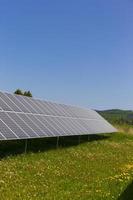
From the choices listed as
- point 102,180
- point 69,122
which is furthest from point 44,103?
point 102,180

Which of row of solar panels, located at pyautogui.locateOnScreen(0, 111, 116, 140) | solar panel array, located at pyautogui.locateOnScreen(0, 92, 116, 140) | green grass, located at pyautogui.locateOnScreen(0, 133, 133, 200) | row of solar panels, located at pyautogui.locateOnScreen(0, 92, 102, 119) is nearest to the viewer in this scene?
green grass, located at pyautogui.locateOnScreen(0, 133, 133, 200)

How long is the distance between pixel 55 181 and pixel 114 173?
13.9ft

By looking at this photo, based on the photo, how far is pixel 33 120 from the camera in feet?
87.7

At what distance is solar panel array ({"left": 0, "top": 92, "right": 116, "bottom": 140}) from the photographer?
73.3ft

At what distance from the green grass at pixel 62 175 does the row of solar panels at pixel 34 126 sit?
1032 mm

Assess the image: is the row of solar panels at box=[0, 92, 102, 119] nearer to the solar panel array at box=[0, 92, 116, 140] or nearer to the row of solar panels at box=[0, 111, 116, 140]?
the solar panel array at box=[0, 92, 116, 140]

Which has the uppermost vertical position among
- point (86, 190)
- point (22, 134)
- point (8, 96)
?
point (8, 96)

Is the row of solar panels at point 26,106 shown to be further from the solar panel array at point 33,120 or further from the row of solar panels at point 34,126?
the row of solar panels at point 34,126

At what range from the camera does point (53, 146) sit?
29.2 m

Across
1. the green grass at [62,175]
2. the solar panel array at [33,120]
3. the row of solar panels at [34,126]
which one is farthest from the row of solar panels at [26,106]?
the green grass at [62,175]

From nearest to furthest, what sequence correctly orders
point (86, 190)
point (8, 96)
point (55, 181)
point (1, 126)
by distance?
1. point (86, 190)
2. point (55, 181)
3. point (1, 126)
4. point (8, 96)

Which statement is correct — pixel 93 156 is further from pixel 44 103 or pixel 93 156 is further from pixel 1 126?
pixel 44 103

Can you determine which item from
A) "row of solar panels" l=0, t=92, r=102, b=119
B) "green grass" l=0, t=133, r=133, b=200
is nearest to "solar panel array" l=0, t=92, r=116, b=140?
"row of solar panels" l=0, t=92, r=102, b=119

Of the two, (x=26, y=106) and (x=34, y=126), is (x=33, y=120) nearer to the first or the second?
(x=34, y=126)
